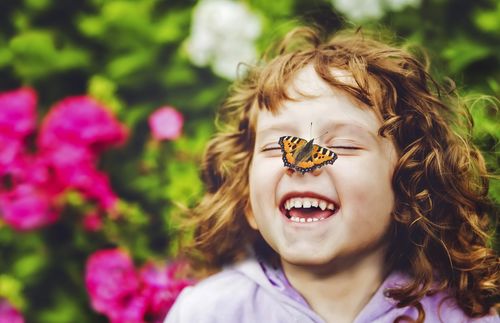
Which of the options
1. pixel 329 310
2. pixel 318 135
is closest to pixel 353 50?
pixel 318 135

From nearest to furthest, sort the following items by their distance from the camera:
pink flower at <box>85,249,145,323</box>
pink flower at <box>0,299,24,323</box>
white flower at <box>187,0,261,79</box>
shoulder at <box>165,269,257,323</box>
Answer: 1. shoulder at <box>165,269,257,323</box>
2. pink flower at <box>85,249,145,323</box>
3. white flower at <box>187,0,261,79</box>
4. pink flower at <box>0,299,24,323</box>

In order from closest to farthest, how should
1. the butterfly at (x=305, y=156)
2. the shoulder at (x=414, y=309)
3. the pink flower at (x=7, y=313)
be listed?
the butterfly at (x=305, y=156)
the shoulder at (x=414, y=309)
the pink flower at (x=7, y=313)

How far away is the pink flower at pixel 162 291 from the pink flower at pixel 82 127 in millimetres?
735

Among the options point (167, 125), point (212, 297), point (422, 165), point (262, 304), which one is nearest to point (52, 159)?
point (167, 125)

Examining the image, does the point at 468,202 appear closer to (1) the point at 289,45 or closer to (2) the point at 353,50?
(2) the point at 353,50

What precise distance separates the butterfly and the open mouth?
68 mm

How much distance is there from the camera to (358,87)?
4.76 ft

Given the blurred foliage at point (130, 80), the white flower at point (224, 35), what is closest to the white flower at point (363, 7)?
the blurred foliage at point (130, 80)

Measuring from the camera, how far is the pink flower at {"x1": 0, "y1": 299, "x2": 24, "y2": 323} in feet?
9.20

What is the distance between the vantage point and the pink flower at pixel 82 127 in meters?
2.61

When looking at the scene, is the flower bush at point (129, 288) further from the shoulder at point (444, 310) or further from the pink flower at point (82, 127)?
the shoulder at point (444, 310)

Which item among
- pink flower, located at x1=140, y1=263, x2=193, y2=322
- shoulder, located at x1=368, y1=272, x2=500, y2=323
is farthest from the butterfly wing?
pink flower, located at x1=140, y1=263, x2=193, y2=322

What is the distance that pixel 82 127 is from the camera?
2621 millimetres

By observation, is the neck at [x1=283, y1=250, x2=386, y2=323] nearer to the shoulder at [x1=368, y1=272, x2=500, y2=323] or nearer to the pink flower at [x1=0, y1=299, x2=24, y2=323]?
the shoulder at [x1=368, y1=272, x2=500, y2=323]
